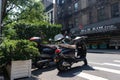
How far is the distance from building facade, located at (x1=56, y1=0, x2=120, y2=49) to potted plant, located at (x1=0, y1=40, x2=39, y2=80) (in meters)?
20.0

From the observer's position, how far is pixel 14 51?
7.88 meters

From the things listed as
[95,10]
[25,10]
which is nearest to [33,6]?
[25,10]

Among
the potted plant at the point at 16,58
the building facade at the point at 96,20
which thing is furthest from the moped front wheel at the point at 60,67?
the building facade at the point at 96,20

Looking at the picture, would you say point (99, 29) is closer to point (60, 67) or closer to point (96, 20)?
point (96, 20)

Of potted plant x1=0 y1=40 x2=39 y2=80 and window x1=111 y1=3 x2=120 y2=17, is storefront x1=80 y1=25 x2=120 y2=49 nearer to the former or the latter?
window x1=111 y1=3 x2=120 y2=17

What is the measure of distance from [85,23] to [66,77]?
91.9 feet

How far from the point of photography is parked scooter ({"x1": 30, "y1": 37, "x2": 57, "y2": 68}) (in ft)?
34.6

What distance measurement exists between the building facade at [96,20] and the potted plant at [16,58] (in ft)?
65.6

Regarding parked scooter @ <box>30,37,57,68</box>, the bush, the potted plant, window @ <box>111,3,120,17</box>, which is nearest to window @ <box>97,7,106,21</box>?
window @ <box>111,3,120,17</box>

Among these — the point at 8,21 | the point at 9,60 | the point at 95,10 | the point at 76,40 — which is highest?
the point at 95,10

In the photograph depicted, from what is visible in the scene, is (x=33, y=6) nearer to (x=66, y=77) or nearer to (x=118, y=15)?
(x=118, y=15)

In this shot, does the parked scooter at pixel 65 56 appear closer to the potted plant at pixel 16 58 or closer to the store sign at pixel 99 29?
the potted plant at pixel 16 58

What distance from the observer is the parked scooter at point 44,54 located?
34.6ft

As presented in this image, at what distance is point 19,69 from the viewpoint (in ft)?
25.5
